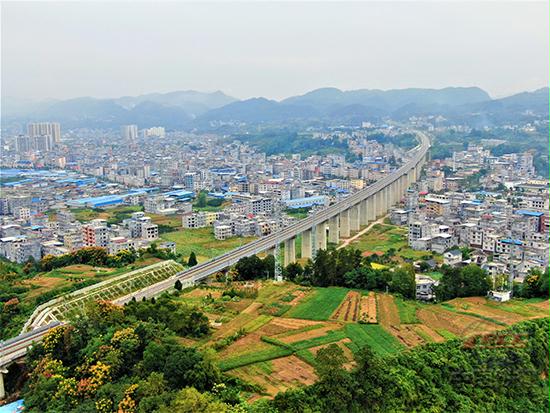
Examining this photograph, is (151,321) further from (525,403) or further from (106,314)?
(525,403)

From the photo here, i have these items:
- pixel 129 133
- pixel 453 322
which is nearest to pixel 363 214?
pixel 453 322

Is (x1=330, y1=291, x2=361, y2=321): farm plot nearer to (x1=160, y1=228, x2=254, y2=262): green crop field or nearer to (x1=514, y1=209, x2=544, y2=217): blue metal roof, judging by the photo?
(x1=160, y1=228, x2=254, y2=262): green crop field

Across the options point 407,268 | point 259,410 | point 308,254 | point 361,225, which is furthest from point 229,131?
point 259,410

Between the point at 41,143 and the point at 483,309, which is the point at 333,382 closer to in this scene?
the point at 483,309

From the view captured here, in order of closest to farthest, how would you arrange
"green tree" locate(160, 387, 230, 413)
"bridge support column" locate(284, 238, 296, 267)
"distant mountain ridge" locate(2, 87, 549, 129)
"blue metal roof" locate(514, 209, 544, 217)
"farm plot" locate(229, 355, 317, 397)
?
1. "green tree" locate(160, 387, 230, 413)
2. "farm plot" locate(229, 355, 317, 397)
3. "bridge support column" locate(284, 238, 296, 267)
4. "blue metal roof" locate(514, 209, 544, 217)
5. "distant mountain ridge" locate(2, 87, 549, 129)

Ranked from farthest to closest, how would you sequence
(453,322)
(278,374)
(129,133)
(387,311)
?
(129,133) < (387,311) < (453,322) < (278,374)

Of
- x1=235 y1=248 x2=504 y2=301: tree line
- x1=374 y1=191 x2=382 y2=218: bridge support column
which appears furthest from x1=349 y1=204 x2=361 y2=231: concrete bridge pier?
x1=235 y1=248 x2=504 y2=301: tree line
